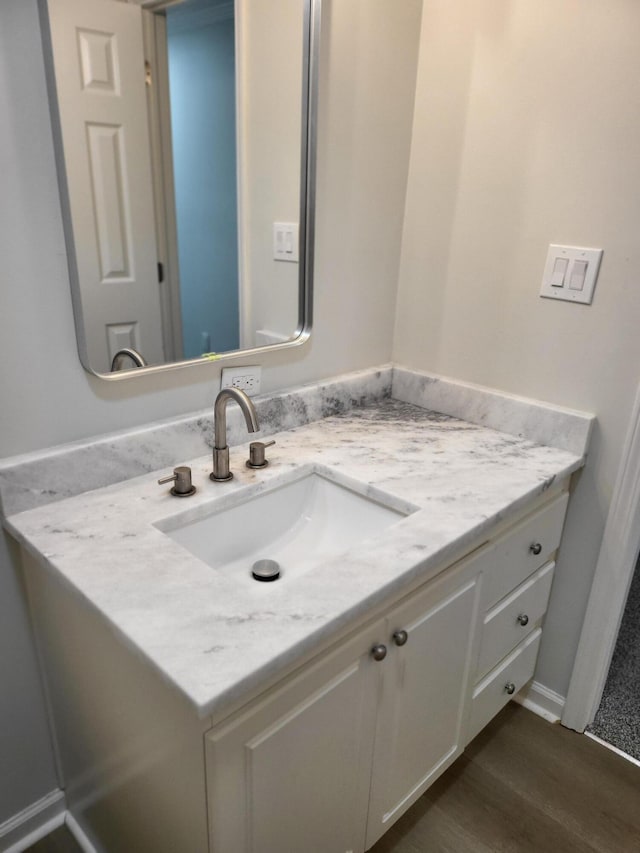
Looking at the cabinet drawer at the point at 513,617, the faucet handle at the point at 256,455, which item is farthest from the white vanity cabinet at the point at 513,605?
the faucet handle at the point at 256,455

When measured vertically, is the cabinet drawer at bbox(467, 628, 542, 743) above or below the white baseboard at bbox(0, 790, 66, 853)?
above

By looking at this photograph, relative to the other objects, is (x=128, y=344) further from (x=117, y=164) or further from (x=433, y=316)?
(x=433, y=316)

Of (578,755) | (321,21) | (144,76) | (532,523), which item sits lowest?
(578,755)

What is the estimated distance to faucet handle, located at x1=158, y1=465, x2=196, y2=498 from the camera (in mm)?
1140

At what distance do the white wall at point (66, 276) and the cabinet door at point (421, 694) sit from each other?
2.03 feet

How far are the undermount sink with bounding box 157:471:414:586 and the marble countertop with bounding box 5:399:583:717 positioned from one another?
3cm

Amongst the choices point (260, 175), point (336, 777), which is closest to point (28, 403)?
point (260, 175)

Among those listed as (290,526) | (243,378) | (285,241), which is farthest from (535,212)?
(290,526)

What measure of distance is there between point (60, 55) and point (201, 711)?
962 mm

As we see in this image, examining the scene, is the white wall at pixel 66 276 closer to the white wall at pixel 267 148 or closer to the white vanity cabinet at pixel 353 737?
the white wall at pixel 267 148

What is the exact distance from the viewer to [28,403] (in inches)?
41.7

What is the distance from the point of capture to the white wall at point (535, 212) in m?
1.25

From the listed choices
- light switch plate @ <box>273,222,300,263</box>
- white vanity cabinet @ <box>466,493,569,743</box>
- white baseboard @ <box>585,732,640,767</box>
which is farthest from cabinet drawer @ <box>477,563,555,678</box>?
light switch plate @ <box>273,222,300,263</box>

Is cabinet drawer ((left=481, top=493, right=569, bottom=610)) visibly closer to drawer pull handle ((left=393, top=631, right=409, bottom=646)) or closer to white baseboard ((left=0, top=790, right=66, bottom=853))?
drawer pull handle ((left=393, top=631, right=409, bottom=646))
